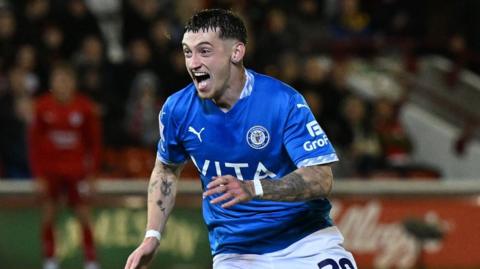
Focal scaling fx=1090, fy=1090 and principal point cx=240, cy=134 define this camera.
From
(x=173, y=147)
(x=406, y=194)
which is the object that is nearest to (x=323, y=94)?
(x=406, y=194)

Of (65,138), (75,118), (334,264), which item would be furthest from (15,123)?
(334,264)

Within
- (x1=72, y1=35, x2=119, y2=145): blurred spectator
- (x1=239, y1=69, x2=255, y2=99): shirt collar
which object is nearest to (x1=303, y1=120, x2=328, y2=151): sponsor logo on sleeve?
(x1=239, y1=69, x2=255, y2=99): shirt collar

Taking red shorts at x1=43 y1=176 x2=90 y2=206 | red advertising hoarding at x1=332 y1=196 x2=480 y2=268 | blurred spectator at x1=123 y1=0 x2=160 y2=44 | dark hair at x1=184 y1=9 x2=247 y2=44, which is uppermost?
blurred spectator at x1=123 y1=0 x2=160 y2=44

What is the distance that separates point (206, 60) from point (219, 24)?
0.19 m

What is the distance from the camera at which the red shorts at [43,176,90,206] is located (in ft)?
36.9

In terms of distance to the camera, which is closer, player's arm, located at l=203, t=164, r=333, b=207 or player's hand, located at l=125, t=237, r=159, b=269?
player's arm, located at l=203, t=164, r=333, b=207

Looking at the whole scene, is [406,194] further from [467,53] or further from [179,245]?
[467,53]

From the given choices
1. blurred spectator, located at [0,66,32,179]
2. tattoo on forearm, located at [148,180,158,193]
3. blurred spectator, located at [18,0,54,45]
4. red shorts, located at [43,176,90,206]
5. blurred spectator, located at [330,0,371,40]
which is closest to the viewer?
tattoo on forearm, located at [148,180,158,193]

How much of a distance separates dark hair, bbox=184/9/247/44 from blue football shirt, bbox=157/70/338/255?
28 centimetres

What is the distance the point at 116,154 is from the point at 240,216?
25.0ft

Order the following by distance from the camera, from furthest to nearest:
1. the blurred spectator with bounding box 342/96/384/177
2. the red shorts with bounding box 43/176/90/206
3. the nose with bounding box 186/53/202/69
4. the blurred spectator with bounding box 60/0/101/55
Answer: the blurred spectator with bounding box 342/96/384/177 → the blurred spectator with bounding box 60/0/101/55 → the red shorts with bounding box 43/176/90/206 → the nose with bounding box 186/53/202/69

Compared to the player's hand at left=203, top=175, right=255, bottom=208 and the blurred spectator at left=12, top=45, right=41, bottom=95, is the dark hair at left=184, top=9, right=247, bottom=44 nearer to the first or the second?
the player's hand at left=203, top=175, right=255, bottom=208

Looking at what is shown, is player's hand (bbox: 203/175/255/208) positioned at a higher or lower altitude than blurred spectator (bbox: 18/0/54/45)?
lower

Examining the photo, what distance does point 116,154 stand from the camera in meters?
12.6
